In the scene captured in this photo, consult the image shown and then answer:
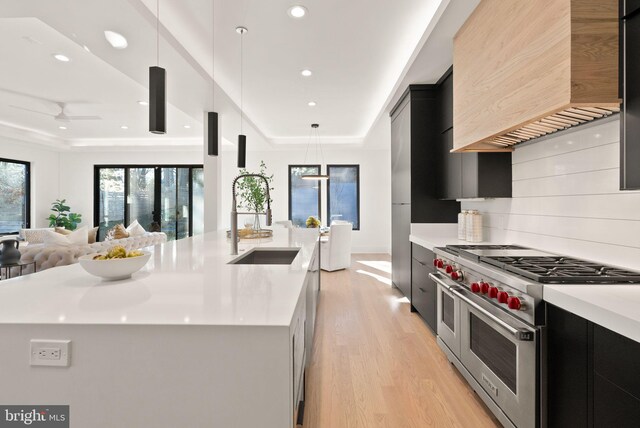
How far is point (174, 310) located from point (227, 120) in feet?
15.7

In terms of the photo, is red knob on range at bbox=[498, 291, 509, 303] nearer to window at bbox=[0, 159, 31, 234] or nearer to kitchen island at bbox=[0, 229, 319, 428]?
kitchen island at bbox=[0, 229, 319, 428]

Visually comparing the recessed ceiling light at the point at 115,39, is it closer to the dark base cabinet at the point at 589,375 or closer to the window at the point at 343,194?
the dark base cabinet at the point at 589,375

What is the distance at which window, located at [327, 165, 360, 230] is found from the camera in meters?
8.30

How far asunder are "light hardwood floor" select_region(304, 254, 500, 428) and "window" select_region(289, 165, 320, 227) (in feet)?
15.2

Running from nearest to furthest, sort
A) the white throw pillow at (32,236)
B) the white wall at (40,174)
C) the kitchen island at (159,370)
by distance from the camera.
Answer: the kitchen island at (159,370) < the white throw pillow at (32,236) < the white wall at (40,174)

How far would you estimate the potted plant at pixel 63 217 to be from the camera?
25.8ft

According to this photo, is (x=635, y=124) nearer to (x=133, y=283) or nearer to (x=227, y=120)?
(x=133, y=283)

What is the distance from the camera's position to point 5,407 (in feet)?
3.05

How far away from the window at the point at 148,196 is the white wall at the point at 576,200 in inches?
300

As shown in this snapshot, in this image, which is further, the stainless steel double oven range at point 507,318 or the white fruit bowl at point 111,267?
the stainless steel double oven range at point 507,318

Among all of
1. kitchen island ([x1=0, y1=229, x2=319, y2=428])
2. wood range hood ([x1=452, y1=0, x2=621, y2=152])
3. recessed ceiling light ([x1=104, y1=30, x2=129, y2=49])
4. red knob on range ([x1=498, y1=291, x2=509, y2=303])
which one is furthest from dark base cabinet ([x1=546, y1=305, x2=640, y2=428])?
recessed ceiling light ([x1=104, y1=30, x2=129, y2=49])

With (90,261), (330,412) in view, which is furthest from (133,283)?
(330,412)

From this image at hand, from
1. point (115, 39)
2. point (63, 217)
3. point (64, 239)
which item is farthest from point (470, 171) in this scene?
point (63, 217)

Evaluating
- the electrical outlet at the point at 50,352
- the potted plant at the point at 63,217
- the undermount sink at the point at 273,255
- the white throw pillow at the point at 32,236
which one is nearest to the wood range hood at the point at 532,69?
the undermount sink at the point at 273,255
